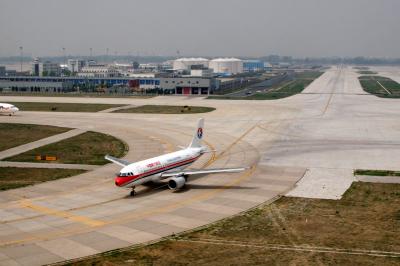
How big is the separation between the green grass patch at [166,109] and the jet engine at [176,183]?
74535 millimetres

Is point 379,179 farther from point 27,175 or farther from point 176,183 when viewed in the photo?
point 27,175

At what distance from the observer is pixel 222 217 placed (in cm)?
4366

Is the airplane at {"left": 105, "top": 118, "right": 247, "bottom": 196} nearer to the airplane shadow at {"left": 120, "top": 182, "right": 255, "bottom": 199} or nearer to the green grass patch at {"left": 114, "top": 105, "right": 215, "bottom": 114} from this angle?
the airplane shadow at {"left": 120, "top": 182, "right": 255, "bottom": 199}

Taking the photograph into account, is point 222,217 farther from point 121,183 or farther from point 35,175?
point 35,175

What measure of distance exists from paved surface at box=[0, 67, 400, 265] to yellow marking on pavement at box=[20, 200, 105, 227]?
3.5 inches

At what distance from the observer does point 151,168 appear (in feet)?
169

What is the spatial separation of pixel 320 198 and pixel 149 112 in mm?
81984

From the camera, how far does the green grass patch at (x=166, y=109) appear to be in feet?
417

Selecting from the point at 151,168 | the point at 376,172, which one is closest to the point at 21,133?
the point at 151,168

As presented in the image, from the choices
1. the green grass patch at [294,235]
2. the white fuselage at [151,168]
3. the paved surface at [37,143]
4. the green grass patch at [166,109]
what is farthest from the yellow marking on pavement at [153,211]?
the green grass patch at [166,109]

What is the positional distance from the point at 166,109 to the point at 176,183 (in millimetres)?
82853

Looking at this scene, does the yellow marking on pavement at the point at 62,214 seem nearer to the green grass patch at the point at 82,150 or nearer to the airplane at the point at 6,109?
the green grass patch at the point at 82,150

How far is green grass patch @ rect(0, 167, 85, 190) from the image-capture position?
55281mm

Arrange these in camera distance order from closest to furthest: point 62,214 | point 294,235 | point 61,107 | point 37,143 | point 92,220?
point 294,235
point 92,220
point 62,214
point 37,143
point 61,107
